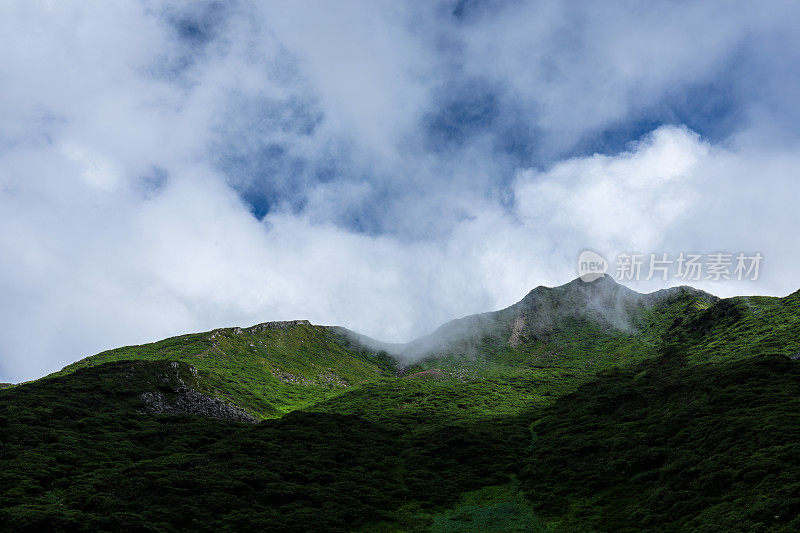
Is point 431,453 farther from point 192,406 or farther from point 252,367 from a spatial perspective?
point 252,367

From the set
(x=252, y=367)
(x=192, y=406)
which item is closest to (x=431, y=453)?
(x=192, y=406)

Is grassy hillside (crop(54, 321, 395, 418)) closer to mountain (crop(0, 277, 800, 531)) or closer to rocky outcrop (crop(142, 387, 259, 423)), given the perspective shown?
mountain (crop(0, 277, 800, 531))

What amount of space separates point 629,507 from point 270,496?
1750 inches

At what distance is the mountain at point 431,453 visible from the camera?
1818 inches

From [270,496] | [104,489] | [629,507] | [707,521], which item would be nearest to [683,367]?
[629,507]

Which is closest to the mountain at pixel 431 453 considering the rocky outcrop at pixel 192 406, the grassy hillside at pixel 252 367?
the rocky outcrop at pixel 192 406

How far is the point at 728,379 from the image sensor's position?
72438 mm

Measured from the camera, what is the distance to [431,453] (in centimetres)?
8069

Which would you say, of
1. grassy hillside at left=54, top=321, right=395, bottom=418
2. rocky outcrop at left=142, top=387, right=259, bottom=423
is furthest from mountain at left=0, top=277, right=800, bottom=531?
grassy hillside at left=54, top=321, right=395, bottom=418

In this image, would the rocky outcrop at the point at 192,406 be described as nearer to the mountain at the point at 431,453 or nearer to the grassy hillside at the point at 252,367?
Answer: the mountain at the point at 431,453

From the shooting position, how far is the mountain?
46.2m

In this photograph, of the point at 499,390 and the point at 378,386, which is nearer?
the point at 499,390

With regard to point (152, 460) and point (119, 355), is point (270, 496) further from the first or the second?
point (119, 355)

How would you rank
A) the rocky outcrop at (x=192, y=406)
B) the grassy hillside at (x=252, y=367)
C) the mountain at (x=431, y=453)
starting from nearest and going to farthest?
1. the mountain at (x=431, y=453)
2. the rocky outcrop at (x=192, y=406)
3. the grassy hillside at (x=252, y=367)
